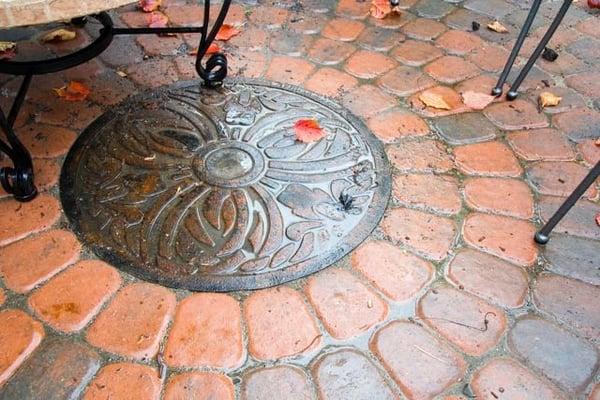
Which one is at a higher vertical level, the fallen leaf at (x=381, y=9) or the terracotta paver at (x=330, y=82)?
the fallen leaf at (x=381, y=9)

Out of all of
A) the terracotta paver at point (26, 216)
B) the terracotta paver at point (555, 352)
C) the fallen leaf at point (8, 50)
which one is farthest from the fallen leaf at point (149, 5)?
the terracotta paver at point (555, 352)

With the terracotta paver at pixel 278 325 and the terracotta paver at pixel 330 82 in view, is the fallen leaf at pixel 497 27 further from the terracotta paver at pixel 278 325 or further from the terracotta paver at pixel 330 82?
the terracotta paver at pixel 278 325

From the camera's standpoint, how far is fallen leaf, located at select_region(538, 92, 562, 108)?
6.93 feet

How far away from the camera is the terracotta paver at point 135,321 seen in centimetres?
132

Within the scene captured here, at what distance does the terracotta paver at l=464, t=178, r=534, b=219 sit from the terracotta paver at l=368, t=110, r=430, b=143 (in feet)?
1.04

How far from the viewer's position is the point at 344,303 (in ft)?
4.72

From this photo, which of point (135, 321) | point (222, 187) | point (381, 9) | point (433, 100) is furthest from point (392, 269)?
point (381, 9)

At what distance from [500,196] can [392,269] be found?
0.53 m

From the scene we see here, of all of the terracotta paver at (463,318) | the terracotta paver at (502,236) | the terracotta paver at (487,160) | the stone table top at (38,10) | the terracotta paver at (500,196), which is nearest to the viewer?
the stone table top at (38,10)

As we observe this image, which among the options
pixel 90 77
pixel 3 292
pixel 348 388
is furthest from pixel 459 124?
pixel 3 292

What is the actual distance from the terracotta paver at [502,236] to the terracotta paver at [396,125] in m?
0.45

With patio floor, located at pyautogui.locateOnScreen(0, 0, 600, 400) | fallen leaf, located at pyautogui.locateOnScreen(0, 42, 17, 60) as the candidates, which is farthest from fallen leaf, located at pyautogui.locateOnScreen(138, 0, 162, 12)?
fallen leaf, located at pyautogui.locateOnScreen(0, 42, 17, 60)

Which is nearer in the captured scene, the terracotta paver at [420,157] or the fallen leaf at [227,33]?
the terracotta paver at [420,157]

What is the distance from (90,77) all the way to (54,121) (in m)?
0.30
